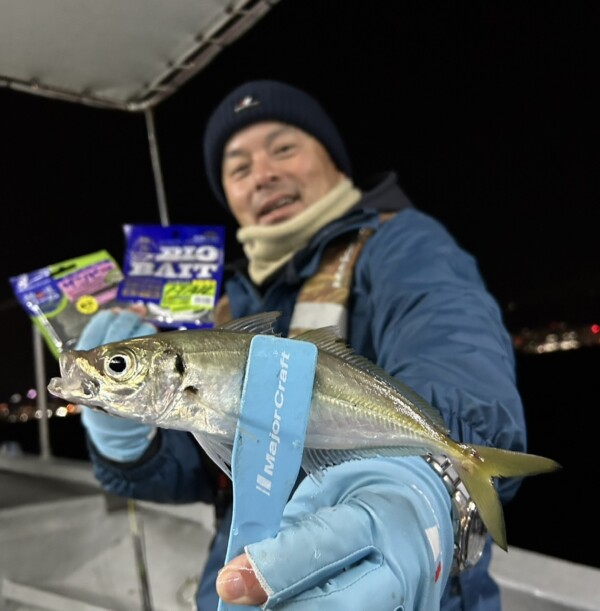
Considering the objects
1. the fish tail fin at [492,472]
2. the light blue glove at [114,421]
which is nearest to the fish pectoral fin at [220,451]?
the fish tail fin at [492,472]

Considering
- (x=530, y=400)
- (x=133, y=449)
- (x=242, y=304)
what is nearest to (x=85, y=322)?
(x=133, y=449)

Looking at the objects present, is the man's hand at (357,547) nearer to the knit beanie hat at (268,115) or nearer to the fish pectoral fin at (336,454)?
the fish pectoral fin at (336,454)

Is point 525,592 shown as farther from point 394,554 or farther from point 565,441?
point 565,441

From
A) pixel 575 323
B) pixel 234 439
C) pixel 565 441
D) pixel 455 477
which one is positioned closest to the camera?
pixel 234 439

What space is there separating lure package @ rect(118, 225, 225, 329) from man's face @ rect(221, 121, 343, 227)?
231 millimetres

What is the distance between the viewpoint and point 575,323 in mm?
44594

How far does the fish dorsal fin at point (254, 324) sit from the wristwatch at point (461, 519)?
0.35m

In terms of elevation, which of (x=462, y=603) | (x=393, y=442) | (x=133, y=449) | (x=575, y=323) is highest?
(x=393, y=442)

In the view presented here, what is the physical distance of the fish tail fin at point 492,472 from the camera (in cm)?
66

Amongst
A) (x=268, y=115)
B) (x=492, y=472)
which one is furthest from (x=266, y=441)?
(x=268, y=115)

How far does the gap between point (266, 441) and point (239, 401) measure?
60mm

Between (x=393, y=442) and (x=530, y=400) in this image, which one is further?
(x=530, y=400)

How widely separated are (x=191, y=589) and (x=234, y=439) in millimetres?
2004

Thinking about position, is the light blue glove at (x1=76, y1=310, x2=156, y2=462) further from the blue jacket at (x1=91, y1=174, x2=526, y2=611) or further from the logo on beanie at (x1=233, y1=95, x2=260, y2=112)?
the logo on beanie at (x1=233, y1=95, x2=260, y2=112)
